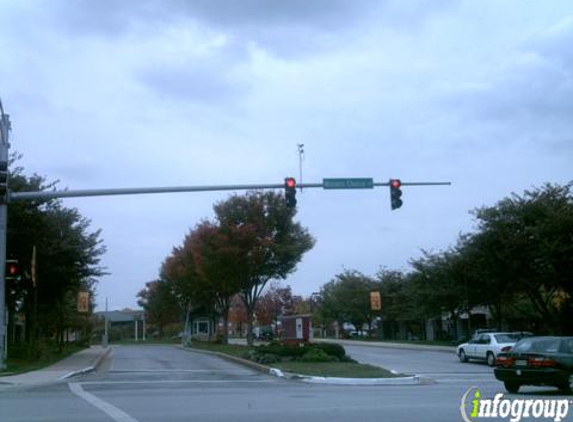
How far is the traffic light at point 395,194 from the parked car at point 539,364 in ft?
18.6

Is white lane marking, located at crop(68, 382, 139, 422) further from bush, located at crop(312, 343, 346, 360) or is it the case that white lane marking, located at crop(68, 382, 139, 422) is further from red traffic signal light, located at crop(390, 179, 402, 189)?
bush, located at crop(312, 343, 346, 360)

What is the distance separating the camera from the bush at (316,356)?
29775 millimetres

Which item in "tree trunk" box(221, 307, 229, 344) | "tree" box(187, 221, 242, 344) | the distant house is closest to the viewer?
"tree" box(187, 221, 242, 344)

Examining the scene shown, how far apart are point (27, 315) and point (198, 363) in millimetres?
11066

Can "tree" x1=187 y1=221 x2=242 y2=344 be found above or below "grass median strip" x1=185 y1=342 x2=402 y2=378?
above

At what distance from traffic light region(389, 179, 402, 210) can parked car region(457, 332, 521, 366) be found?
1247 cm

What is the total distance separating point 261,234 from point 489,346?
14.3 metres

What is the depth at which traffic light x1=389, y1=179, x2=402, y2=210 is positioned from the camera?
2227 centimetres

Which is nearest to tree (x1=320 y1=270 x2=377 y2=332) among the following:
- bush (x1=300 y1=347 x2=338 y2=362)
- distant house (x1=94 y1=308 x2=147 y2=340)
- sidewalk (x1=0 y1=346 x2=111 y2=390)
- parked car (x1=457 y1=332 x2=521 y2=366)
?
distant house (x1=94 y1=308 x2=147 y2=340)

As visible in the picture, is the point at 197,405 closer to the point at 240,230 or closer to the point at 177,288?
the point at 240,230

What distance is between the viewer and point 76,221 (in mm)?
36344

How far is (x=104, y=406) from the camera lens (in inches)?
592

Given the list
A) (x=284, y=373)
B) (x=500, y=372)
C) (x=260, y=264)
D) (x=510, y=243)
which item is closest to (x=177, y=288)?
(x=260, y=264)

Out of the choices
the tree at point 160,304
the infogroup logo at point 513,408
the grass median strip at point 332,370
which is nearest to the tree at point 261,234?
the grass median strip at point 332,370
